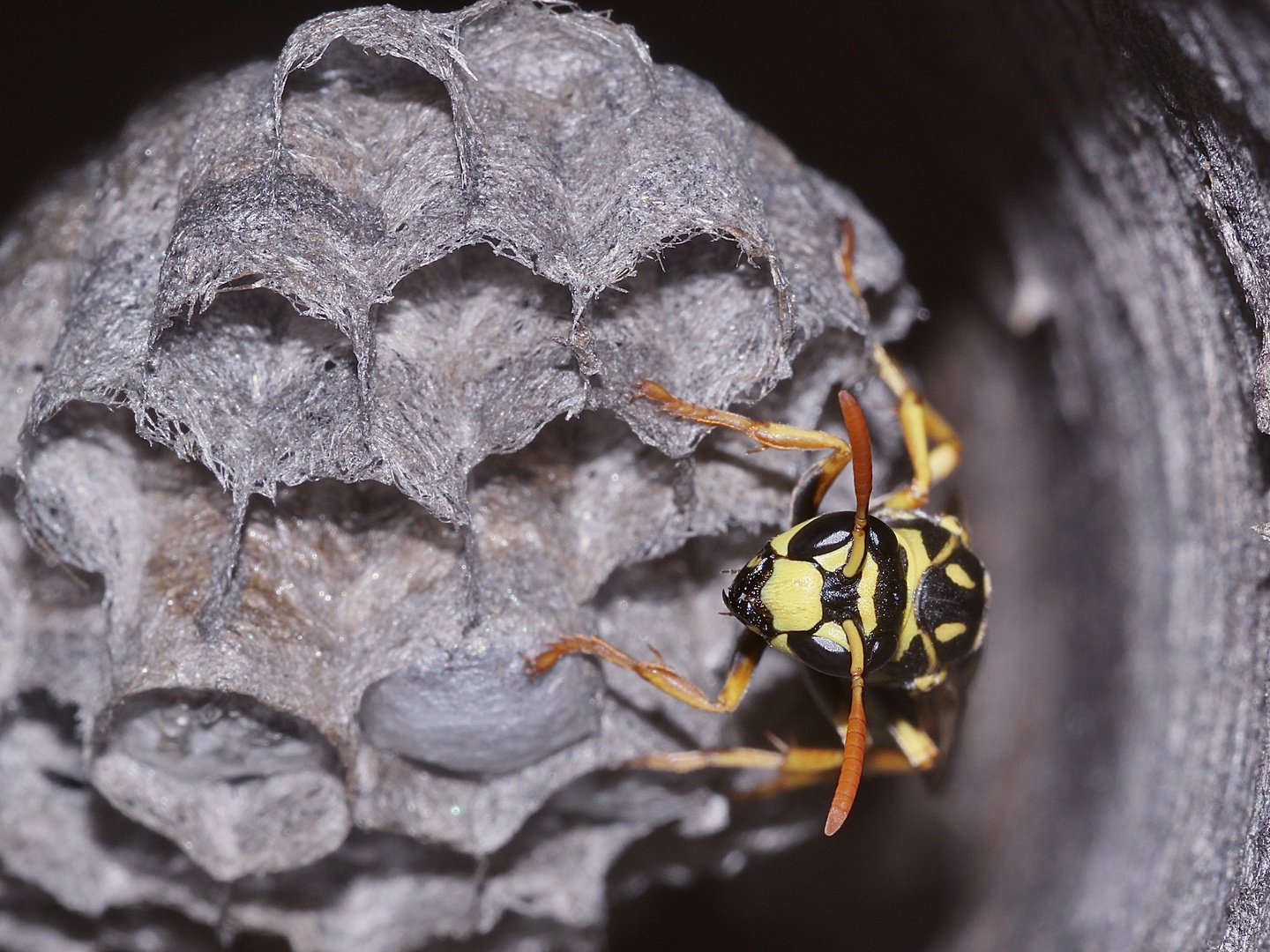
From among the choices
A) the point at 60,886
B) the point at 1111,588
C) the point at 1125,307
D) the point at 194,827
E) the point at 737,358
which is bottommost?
the point at 60,886

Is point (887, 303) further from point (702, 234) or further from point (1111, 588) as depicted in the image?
point (1111, 588)

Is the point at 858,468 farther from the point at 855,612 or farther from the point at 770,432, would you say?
the point at 855,612

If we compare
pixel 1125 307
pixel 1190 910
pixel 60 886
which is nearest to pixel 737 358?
pixel 1125 307

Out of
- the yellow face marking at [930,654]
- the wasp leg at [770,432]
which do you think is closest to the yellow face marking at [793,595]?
the wasp leg at [770,432]

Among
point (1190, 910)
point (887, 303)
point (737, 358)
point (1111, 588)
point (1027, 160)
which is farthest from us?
point (1111, 588)

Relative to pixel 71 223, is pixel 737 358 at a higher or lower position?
higher

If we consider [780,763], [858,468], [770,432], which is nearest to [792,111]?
[770,432]

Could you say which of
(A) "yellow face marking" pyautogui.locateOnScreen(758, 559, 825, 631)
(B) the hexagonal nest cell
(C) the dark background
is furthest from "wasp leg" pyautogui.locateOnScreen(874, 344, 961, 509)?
(C) the dark background
